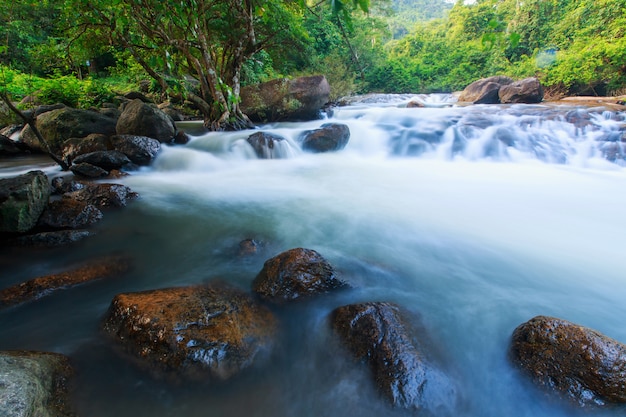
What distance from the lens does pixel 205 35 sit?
8.16 meters

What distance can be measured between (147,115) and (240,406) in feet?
25.3

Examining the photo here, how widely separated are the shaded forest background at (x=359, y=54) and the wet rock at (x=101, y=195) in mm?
1930

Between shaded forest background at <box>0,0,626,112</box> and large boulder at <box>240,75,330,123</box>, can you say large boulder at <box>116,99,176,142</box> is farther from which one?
large boulder at <box>240,75,330,123</box>

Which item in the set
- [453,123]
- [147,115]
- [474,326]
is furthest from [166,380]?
[453,123]

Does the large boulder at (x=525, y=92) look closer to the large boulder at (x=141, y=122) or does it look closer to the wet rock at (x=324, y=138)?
the wet rock at (x=324, y=138)

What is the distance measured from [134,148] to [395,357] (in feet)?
22.3

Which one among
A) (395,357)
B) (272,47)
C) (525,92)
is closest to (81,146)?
(272,47)

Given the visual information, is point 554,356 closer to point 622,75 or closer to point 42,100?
point 42,100

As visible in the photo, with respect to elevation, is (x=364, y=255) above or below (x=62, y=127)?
below

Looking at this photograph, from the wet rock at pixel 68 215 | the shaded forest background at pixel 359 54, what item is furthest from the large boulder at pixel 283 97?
the wet rock at pixel 68 215

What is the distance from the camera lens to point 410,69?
2530 cm

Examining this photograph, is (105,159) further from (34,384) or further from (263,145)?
(34,384)

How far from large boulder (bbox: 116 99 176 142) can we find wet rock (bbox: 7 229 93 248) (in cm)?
500

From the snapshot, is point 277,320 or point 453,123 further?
point 453,123
